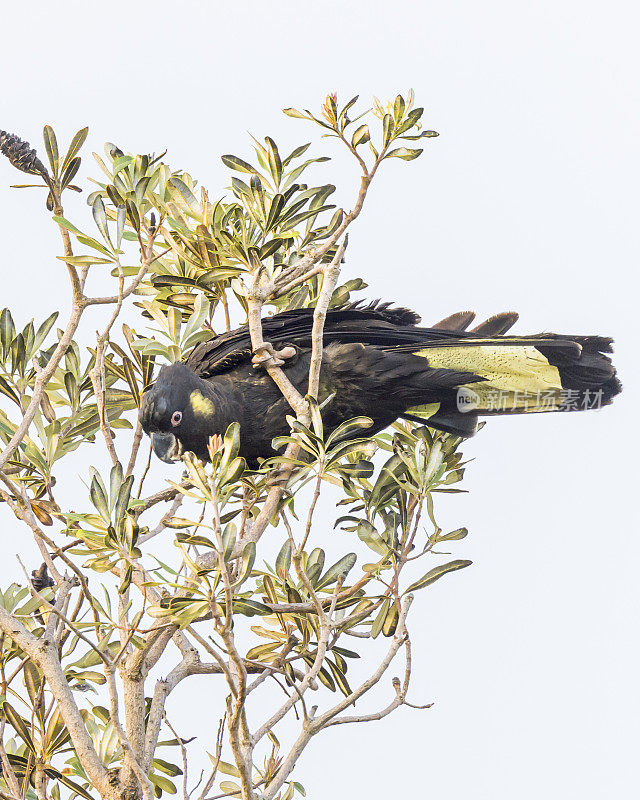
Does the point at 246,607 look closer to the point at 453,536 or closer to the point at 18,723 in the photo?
the point at 453,536

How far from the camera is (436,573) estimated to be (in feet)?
10.3

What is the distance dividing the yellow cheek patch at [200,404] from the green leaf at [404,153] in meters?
1.16

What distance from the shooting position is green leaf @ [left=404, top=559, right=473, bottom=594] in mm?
3123

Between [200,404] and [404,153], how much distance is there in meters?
1.22

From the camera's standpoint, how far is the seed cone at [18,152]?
3088mm

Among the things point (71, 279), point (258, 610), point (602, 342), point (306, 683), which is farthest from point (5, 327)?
point (602, 342)

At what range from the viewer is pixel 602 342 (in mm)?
3432

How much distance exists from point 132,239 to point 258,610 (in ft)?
4.92

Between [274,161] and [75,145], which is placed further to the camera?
[274,161]

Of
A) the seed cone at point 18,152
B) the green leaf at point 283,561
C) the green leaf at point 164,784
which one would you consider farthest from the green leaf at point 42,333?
the green leaf at point 164,784

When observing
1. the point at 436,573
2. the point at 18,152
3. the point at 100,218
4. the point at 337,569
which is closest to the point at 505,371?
the point at 436,573

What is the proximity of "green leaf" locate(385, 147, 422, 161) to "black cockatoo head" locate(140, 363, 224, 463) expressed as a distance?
114cm

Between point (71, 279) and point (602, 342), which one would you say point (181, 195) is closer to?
point (71, 279)

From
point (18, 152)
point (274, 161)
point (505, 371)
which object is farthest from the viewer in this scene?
point (505, 371)
